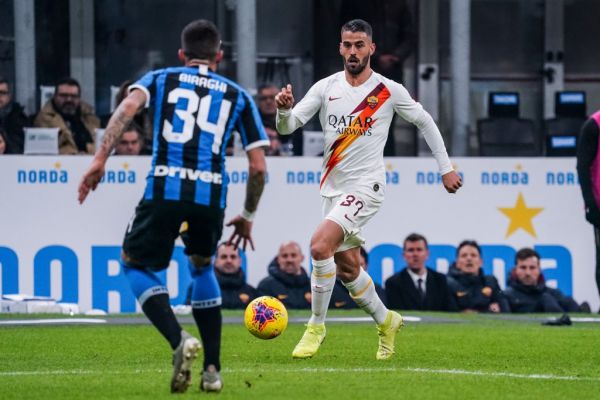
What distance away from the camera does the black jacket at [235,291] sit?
1762 centimetres

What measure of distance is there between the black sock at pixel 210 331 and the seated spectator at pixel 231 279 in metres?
8.58

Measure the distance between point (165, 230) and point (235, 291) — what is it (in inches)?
353

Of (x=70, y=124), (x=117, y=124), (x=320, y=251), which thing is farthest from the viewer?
(x=70, y=124)

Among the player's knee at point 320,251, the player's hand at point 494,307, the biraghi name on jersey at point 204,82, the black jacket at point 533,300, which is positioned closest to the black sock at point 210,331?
the biraghi name on jersey at point 204,82

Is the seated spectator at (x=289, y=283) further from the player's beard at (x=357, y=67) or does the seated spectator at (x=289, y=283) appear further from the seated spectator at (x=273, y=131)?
the player's beard at (x=357, y=67)

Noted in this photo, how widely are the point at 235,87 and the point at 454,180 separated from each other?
106 inches

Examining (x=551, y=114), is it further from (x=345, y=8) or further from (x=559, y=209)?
(x=559, y=209)

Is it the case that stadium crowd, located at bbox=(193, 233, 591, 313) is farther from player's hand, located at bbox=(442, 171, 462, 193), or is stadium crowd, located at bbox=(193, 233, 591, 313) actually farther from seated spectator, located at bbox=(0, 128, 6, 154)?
player's hand, located at bbox=(442, 171, 462, 193)

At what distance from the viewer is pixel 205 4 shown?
23422 millimetres

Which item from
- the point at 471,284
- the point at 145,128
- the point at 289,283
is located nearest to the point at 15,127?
the point at 145,128

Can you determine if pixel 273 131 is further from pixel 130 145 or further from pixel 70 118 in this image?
pixel 70 118

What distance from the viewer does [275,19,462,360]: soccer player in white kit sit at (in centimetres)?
1130

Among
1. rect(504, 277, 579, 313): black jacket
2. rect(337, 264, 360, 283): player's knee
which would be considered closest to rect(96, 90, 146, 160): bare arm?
rect(337, 264, 360, 283): player's knee

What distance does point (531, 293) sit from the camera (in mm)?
18422
